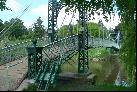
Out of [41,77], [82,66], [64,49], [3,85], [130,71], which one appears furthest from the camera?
[82,66]

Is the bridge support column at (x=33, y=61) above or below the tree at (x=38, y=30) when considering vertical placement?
below

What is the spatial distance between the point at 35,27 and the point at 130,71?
66772 mm

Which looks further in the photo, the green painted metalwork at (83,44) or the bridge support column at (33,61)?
the green painted metalwork at (83,44)

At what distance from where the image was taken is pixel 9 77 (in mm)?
18031

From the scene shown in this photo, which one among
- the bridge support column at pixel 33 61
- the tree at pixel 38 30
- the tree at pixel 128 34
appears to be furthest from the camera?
the tree at pixel 38 30

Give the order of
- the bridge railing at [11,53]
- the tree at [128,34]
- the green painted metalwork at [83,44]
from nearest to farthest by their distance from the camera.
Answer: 1. the tree at [128,34]
2. the bridge railing at [11,53]
3. the green painted metalwork at [83,44]

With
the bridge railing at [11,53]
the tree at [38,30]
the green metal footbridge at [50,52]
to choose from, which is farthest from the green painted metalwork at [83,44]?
the tree at [38,30]

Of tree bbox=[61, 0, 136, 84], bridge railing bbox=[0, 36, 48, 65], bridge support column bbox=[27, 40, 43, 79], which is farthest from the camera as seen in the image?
bridge railing bbox=[0, 36, 48, 65]

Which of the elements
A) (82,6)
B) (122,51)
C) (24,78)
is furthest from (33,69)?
(122,51)

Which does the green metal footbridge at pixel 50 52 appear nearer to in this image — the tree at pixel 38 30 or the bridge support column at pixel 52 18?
the bridge support column at pixel 52 18

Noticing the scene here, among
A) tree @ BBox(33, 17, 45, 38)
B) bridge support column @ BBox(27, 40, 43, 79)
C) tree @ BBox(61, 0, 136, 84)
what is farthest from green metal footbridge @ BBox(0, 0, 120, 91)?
tree @ BBox(33, 17, 45, 38)

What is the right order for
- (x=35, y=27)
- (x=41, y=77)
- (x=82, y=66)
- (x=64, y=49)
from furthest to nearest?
(x=35, y=27) → (x=82, y=66) → (x=64, y=49) → (x=41, y=77)

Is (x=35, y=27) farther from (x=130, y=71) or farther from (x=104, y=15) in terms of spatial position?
(x=130, y=71)

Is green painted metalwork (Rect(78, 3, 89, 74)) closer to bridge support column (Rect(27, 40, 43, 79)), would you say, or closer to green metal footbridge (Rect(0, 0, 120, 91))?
green metal footbridge (Rect(0, 0, 120, 91))
